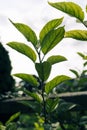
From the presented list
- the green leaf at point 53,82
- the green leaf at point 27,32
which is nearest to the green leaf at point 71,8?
the green leaf at point 27,32

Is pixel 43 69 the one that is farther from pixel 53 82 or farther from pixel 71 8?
pixel 71 8

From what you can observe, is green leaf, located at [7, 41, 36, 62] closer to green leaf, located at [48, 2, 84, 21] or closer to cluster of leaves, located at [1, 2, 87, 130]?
cluster of leaves, located at [1, 2, 87, 130]

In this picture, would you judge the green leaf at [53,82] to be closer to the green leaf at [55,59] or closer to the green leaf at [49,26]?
the green leaf at [55,59]

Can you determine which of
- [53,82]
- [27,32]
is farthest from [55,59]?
[27,32]

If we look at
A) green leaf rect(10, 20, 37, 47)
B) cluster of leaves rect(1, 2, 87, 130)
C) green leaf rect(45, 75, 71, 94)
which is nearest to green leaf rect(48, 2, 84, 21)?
cluster of leaves rect(1, 2, 87, 130)

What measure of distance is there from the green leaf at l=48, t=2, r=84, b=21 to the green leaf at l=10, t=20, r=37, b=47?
7.1 inches

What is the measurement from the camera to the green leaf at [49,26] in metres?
1.54

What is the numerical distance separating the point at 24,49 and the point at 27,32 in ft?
0.32

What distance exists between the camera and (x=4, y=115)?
11.9 feet

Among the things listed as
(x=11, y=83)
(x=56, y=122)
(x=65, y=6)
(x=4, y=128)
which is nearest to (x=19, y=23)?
(x=65, y=6)

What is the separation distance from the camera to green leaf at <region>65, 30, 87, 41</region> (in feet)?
4.99

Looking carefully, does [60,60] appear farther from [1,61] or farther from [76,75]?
[1,61]

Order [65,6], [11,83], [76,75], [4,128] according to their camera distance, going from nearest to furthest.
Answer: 1. [65,6]
2. [4,128]
3. [76,75]
4. [11,83]

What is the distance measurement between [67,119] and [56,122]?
136mm
